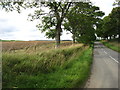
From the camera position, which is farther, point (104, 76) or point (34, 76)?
point (104, 76)

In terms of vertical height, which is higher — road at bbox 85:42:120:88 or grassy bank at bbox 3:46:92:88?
grassy bank at bbox 3:46:92:88

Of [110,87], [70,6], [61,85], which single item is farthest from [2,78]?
[70,6]

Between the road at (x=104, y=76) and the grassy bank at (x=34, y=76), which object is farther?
the road at (x=104, y=76)

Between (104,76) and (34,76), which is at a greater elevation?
(34,76)

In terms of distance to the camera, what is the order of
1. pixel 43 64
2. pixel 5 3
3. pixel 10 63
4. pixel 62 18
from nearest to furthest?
1. pixel 10 63
2. pixel 43 64
3. pixel 5 3
4. pixel 62 18

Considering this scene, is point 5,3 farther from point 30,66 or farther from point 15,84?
point 15,84

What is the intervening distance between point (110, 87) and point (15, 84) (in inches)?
164

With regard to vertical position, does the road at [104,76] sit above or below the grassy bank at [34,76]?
below

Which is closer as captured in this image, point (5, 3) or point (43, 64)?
point (43, 64)

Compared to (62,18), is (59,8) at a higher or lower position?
higher

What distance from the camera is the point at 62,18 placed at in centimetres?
1725

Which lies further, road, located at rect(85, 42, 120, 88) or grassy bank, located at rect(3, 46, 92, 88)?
road, located at rect(85, 42, 120, 88)

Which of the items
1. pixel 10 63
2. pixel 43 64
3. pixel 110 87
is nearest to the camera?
pixel 110 87

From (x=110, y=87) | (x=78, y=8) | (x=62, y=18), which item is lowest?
(x=110, y=87)
